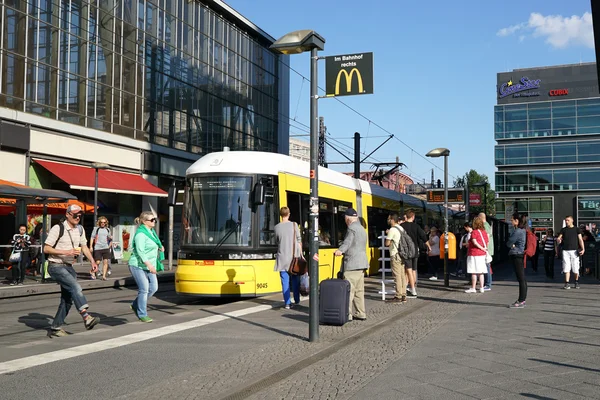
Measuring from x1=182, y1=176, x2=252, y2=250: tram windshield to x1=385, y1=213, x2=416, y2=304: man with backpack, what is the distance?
2.80 meters

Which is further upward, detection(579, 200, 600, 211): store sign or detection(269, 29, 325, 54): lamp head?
detection(579, 200, 600, 211): store sign

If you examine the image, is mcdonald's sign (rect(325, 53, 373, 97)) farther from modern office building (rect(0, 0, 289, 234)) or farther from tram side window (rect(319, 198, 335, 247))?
modern office building (rect(0, 0, 289, 234))

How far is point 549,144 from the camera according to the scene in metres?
71.9

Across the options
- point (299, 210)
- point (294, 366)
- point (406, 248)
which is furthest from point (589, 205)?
point (294, 366)

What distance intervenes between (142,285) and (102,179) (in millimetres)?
19369

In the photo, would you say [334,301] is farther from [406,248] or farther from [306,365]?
[406,248]

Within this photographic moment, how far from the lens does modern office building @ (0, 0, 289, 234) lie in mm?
25609

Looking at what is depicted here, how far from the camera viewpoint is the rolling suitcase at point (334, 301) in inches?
388

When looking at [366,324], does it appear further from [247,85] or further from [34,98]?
[247,85]

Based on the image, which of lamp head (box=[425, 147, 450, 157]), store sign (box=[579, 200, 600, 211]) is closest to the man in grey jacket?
lamp head (box=[425, 147, 450, 157])

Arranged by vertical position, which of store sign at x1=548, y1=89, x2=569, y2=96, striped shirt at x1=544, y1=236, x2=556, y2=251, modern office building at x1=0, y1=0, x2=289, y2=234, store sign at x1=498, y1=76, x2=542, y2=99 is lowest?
striped shirt at x1=544, y1=236, x2=556, y2=251

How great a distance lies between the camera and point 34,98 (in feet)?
85.6

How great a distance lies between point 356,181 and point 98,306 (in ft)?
30.2

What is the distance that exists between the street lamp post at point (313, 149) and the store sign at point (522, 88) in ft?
228
